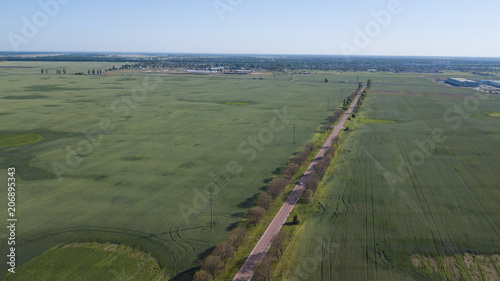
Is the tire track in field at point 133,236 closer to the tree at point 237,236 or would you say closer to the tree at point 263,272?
the tree at point 237,236

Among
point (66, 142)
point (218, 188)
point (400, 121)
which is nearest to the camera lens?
point (218, 188)

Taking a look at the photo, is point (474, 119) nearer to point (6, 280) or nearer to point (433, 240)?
point (433, 240)

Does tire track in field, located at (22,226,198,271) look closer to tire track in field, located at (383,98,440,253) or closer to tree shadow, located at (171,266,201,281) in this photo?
tree shadow, located at (171,266,201,281)

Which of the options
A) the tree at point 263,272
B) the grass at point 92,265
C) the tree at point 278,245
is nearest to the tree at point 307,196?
the tree at point 278,245

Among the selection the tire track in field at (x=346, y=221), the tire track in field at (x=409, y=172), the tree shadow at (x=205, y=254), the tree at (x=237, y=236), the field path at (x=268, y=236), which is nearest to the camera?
the field path at (x=268, y=236)

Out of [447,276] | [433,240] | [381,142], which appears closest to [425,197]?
[433,240]

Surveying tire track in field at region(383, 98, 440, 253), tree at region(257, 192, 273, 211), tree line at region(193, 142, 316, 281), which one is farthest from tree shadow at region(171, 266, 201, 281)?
tire track in field at region(383, 98, 440, 253)

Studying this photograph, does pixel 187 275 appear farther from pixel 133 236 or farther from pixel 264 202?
pixel 264 202

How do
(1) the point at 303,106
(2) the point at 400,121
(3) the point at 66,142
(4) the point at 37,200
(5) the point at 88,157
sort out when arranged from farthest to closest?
(1) the point at 303,106 → (2) the point at 400,121 → (3) the point at 66,142 → (5) the point at 88,157 → (4) the point at 37,200
